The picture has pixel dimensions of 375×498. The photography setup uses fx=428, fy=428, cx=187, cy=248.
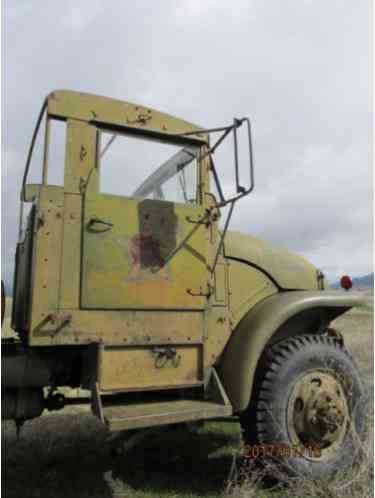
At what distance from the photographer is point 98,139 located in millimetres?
3068

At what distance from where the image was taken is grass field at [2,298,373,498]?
3070mm

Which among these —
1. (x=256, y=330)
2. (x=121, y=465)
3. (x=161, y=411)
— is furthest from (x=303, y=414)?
(x=121, y=465)

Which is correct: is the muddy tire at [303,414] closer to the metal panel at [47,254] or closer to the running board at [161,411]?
the running board at [161,411]

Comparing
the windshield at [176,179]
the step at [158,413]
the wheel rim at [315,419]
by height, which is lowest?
the wheel rim at [315,419]

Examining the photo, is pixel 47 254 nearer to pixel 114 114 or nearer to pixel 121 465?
pixel 114 114

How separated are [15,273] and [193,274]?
1720 millimetres

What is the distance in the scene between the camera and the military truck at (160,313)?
9.34 feet

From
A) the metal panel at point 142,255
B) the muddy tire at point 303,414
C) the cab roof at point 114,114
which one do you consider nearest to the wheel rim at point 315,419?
the muddy tire at point 303,414

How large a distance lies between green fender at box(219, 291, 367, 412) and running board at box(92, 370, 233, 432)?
0.11 meters

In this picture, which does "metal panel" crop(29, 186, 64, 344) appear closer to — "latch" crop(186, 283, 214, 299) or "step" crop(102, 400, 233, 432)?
"step" crop(102, 400, 233, 432)

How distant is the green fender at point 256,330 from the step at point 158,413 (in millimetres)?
191

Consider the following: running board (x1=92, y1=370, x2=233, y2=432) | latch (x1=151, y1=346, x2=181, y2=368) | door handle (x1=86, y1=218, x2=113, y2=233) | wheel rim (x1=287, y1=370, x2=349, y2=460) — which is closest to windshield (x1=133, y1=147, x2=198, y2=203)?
door handle (x1=86, y1=218, x2=113, y2=233)

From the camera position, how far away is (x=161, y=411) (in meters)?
2.81

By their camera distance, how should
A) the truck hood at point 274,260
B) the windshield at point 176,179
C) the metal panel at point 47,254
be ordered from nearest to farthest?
1. the metal panel at point 47,254
2. the windshield at point 176,179
3. the truck hood at point 274,260
